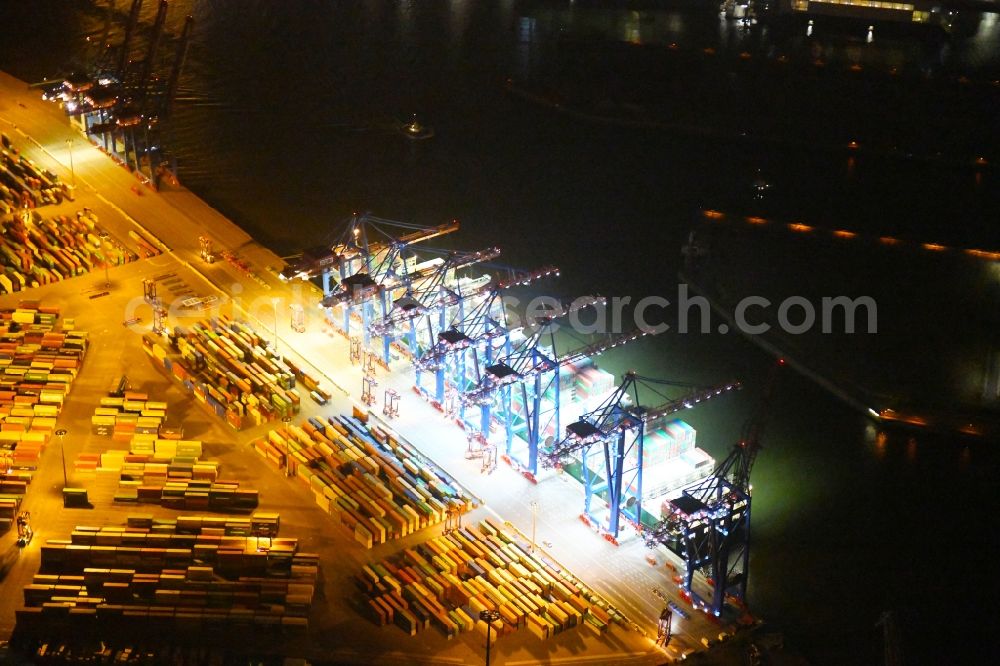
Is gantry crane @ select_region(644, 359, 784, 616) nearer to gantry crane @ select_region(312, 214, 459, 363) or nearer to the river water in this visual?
the river water

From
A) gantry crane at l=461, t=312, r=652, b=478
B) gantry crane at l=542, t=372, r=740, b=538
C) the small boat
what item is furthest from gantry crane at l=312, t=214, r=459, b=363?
the small boat

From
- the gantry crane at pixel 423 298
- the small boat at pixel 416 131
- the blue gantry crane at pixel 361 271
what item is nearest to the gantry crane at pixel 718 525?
the gantry crane at pixel 423 298

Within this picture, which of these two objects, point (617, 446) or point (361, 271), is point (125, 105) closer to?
point (361, 271)

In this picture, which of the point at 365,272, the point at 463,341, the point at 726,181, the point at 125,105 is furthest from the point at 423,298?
the point at 726,181

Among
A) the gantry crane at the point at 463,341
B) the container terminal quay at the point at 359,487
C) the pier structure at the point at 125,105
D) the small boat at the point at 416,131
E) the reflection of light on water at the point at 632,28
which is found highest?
the reflection of light on water at the point at 632,28

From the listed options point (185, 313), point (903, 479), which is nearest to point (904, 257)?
point (903, 479)

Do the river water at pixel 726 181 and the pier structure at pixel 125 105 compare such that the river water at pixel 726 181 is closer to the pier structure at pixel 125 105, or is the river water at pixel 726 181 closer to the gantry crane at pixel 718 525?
the gantry crane at pixel 718 525

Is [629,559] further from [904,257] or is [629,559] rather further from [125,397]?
[904,257]

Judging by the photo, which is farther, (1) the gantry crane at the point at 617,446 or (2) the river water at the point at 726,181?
(2) the river water at the point at 726,181
